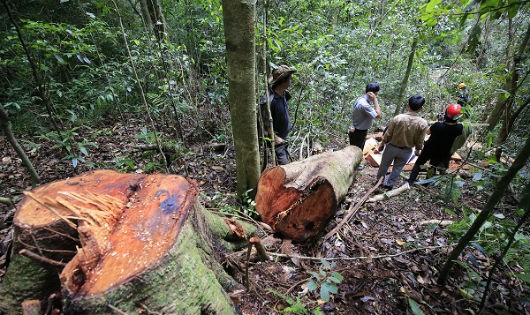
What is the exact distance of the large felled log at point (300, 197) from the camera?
313cm

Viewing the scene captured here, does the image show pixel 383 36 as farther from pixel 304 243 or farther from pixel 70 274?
pixel 70 274

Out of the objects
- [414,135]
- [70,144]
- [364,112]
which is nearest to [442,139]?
[414,135]

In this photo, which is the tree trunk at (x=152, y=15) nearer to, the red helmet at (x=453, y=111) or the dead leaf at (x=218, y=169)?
the dead leaf at (x=218, y=169)

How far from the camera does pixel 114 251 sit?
1.42 m

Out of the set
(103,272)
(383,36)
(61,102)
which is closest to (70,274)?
(103,272)

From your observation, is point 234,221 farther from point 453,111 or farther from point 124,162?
point 453,111

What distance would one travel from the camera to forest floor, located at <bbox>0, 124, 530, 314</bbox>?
2.26m

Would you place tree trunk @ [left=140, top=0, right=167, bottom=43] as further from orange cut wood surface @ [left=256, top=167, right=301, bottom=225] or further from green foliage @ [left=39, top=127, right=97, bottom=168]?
orange cut wood surface @ [left=256, top=167, right=301, bottom=225]

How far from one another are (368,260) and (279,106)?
2.89m

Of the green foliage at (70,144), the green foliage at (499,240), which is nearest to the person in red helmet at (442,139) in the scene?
the green foliage at (499,240)

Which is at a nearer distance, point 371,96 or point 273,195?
point 273,195

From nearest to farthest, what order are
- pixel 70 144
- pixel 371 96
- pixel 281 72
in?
pixel 70 144 → pixel 281 72 → pixel 371 96

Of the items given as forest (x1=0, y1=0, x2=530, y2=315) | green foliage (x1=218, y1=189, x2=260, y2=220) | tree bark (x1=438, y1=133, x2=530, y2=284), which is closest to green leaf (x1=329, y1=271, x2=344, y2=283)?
forest (x1=0, y1=0, x2=530, y2=315)

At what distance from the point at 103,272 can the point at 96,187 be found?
0.83 metres
